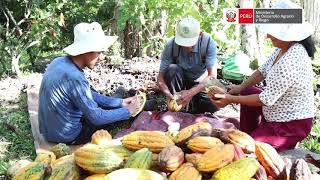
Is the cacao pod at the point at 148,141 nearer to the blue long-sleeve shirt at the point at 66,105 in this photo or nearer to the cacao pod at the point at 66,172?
the cacao pod at the point at 66,172

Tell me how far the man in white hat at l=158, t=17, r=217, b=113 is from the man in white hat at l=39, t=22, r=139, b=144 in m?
0.76

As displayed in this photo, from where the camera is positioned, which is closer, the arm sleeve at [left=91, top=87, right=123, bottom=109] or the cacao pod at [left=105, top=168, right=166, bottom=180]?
the cacao pod at [left=105, top=168, right=166, bottom=180]

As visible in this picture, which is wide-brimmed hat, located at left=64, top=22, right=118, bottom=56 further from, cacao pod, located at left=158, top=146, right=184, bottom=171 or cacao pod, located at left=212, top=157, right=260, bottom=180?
cacao pod, located at left=212, top=157, right=260, bottom=180

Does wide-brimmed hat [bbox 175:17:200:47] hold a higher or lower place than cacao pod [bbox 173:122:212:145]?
higher

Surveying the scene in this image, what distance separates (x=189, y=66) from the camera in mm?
5508

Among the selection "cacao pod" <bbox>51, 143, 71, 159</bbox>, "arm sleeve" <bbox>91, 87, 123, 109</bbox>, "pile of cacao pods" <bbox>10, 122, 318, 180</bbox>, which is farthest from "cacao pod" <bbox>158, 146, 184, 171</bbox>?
"arm sleeve" <bbox>91, 87, 123, 109</bbox>

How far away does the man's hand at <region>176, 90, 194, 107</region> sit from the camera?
5.17m

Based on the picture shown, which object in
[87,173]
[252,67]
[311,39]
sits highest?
[311,39]

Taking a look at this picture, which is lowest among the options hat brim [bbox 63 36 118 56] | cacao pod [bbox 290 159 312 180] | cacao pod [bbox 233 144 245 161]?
cacao pod [bbox 290 159 312 180]

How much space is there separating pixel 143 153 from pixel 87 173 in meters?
0.43

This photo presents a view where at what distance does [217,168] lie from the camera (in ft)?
9.36

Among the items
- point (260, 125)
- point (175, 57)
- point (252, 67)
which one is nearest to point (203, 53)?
point (175, 57)

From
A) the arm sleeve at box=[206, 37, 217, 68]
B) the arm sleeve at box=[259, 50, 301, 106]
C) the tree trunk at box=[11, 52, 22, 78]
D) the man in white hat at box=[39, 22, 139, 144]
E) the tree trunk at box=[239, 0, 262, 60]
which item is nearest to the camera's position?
the arm sleeve at box=[259, 50, 301, 106]

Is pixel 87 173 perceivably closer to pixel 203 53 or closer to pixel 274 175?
pixel 274 175
